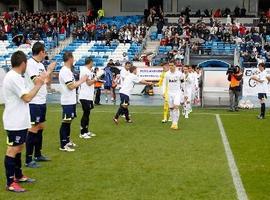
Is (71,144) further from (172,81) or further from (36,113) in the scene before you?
(172,81)

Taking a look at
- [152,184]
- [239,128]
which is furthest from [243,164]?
[239,128]

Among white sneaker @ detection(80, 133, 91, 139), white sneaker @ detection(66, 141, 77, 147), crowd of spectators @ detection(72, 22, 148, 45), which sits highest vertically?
crowd of spectators @ detection(72, 22, 148, 45)

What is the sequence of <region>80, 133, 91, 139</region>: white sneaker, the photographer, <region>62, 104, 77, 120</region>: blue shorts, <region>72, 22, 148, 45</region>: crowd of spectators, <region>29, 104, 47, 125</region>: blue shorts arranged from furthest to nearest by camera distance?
<region>72, 22, 148, 45</region>: crowd of spectators < the photographer < <region>80, 133, 91, 139</region>: white sneaker < <region>62, 104, 77, 120</region>: blue shorts < <region>29, 104, 47, 125</region>: blue shorts

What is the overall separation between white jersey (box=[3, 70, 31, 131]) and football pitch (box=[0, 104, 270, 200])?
1009mm

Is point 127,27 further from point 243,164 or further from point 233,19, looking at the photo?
point 243,164

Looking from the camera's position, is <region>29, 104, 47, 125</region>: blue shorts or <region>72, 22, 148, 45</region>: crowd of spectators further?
<region>72, 22, 148, 45</region>: crowd of spectators

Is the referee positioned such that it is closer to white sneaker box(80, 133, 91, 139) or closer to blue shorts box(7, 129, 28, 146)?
blue shorts box(7, 129, 28, 146)

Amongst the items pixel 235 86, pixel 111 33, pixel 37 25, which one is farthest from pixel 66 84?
pixel 37 25

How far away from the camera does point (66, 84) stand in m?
10.8

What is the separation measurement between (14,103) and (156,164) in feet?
10.8

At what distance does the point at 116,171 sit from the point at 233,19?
32436mm

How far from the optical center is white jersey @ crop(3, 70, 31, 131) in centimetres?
768

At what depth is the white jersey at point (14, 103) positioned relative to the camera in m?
7.68

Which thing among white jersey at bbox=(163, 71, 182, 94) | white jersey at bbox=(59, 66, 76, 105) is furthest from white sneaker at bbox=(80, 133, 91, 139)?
white jersey at bbox=(163, 71, 182, 94)
